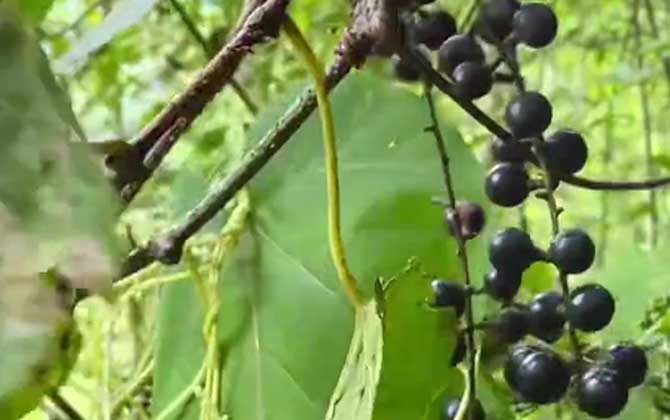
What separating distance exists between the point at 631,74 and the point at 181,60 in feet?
1.56

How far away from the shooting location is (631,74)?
1180 mm

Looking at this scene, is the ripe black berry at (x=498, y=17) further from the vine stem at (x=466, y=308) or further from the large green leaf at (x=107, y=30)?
the large green leaf at (x=107, y=30)

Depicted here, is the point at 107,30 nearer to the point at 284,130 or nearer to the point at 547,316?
the point at 284,130

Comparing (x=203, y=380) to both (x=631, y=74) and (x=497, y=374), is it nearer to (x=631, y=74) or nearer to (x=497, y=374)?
(x=497, y=374)

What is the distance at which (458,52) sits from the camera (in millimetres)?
504

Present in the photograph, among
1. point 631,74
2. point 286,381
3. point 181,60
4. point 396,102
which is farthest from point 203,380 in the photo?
point 181,60

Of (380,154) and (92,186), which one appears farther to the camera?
(380,154)

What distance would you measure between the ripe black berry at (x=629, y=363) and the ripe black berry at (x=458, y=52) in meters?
0.12

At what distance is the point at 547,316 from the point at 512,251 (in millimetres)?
28

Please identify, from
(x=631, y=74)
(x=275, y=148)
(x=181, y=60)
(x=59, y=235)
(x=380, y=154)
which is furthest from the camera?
(x=181, y=60)

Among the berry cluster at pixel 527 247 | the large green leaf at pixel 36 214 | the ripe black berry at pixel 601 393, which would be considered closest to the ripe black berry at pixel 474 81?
the berry cluster at pixel 527 247

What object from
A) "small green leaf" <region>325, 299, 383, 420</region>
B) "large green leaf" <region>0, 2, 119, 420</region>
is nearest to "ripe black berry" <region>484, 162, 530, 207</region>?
"small green leaf" <region>325, 299, 383, 420</region>

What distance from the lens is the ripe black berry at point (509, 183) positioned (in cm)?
49

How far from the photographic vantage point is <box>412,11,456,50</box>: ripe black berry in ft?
1.64
